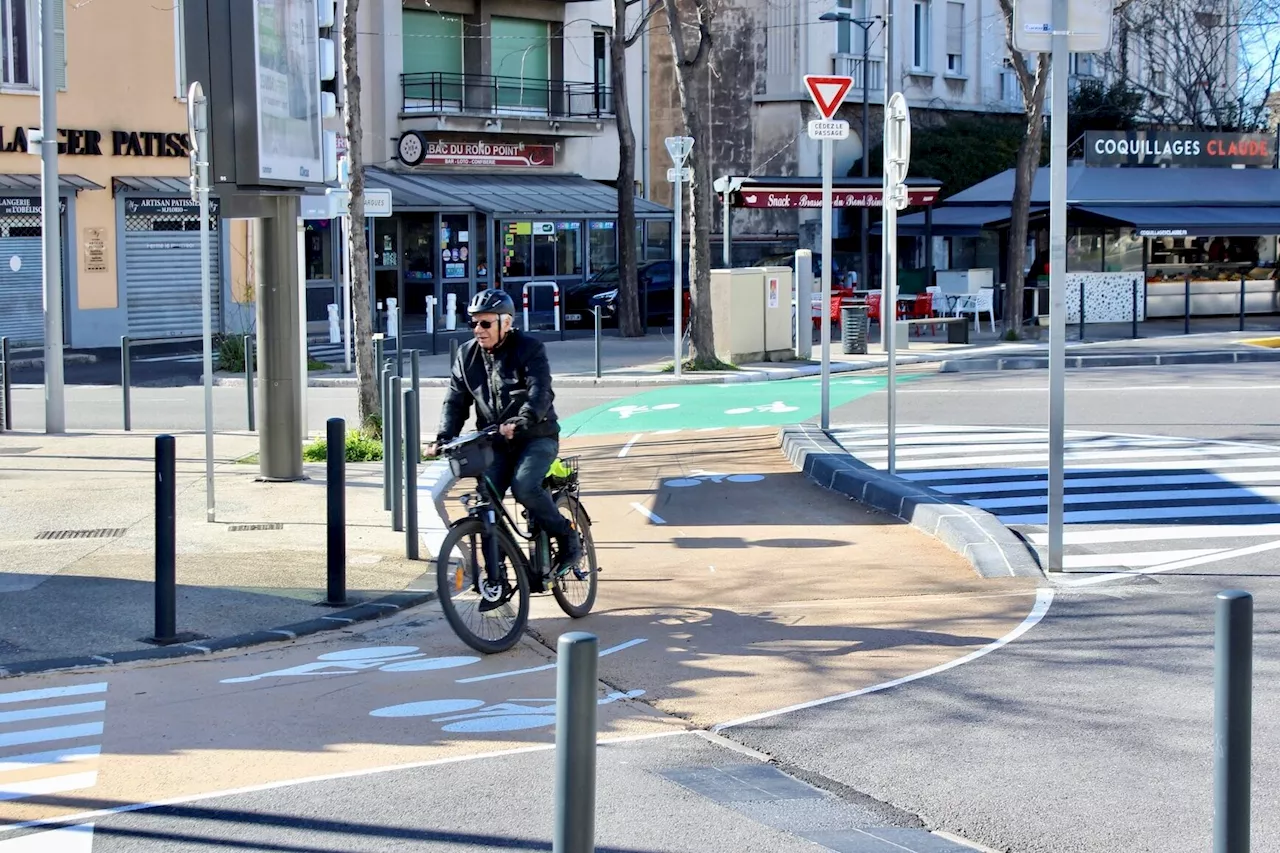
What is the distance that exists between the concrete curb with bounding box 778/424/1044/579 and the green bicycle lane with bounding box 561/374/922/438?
3049 millimetres

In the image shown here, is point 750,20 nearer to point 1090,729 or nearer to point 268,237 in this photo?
point 268,237

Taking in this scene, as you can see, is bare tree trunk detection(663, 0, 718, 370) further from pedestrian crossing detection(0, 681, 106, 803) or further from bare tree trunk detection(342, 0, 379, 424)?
pedestrian crossing detection(0, 681, 106, 803)

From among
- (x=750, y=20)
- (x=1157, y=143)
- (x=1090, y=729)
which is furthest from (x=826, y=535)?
(x=750, y=20)

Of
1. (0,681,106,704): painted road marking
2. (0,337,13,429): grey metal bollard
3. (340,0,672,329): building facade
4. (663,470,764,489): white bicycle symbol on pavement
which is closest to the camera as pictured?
(0,681,106,704): painted road marking

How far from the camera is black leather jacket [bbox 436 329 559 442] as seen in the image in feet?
26.9

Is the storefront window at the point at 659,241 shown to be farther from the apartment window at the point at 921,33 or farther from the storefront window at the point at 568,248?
the apartment window at the point at 921,33

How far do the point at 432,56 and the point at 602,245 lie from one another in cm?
674

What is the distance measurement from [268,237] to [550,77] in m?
32.0

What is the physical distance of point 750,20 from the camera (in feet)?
157

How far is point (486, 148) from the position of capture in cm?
4266

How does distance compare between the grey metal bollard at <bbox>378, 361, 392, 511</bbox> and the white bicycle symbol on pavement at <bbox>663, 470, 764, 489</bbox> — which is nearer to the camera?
the grey metal bollard at <bbox>378, 361, 392, 511</bbox>

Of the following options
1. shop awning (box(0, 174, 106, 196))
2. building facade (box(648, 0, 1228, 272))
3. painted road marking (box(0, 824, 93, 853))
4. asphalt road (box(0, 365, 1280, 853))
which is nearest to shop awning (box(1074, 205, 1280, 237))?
building facade (box(648, 0, 1228, 272))

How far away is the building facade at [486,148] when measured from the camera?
40156 mm

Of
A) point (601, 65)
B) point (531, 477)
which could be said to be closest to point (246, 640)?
point (531, 477)
